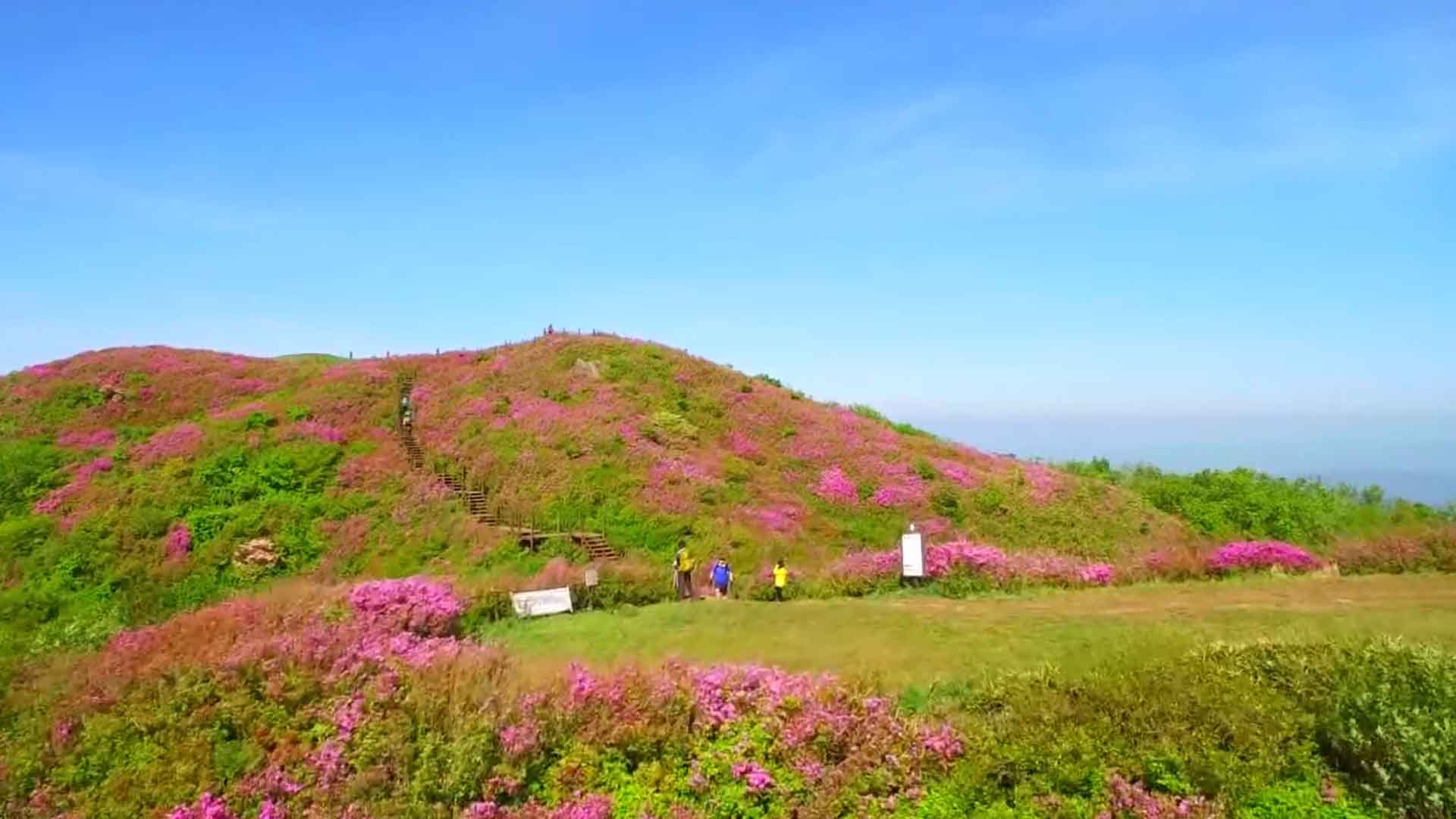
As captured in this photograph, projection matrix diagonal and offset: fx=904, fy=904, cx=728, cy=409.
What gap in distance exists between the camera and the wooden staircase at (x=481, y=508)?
1064 inches

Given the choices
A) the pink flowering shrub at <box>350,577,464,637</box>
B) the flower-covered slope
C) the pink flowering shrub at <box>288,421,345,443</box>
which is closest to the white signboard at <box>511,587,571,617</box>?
the pink flowering shrub at <box>350,577,464,637</box>

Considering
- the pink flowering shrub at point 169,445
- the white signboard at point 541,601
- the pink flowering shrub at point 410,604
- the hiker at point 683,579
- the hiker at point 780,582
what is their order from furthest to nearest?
the pink flowering shrub at point 169,445 → the hiker at point 683,579 → the hiker at point 780,582 → the white signboard at point 541,601 → the pink flowering shrub at point 410,604

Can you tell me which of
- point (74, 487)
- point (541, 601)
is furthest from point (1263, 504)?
point (74, 487)

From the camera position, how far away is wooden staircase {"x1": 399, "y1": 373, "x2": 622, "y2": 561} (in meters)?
27.0

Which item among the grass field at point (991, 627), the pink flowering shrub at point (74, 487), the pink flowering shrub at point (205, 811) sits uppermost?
the pink flowering shrub at point (74, 487)

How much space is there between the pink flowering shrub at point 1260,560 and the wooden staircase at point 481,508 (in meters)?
15.4

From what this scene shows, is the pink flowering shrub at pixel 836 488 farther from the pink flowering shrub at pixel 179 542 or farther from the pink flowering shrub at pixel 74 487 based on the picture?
the pink flowering shrub at pixel 74 487

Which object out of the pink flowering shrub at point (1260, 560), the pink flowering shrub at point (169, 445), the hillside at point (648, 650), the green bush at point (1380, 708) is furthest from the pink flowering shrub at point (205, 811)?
the pink flowering shrub at point (169, 445)

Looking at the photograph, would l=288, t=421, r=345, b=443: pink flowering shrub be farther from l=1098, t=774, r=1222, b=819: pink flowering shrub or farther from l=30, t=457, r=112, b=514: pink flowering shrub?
l=1098, t=774, r=1222, b=819: pink flowering shrub

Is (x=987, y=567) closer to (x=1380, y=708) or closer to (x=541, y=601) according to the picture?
(x=541, y=601)

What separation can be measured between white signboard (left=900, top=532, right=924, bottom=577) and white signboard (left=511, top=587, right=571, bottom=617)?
25.0ft

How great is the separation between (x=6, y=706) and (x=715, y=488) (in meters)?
22.0

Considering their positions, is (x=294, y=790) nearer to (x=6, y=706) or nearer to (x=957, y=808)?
(x=6, y=706)

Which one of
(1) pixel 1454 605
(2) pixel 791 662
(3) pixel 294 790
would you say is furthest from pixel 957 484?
(3) pixel 294 790
